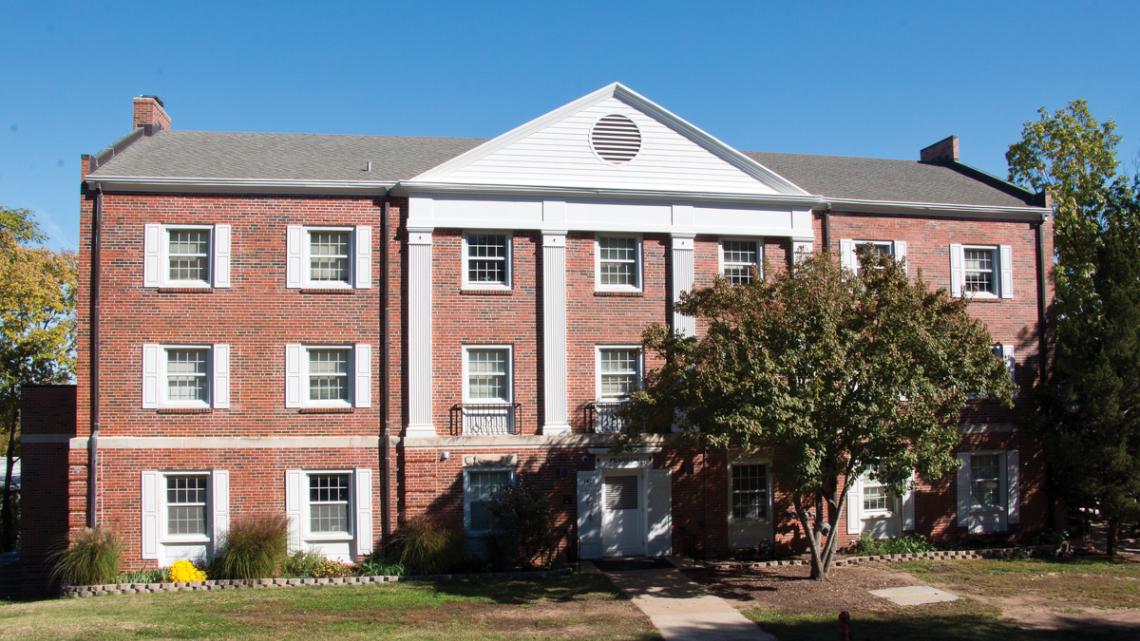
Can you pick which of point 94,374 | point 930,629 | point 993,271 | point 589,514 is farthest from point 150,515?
point 993,271

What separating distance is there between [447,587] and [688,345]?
7.12 metres

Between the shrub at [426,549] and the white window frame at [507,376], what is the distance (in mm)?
3099

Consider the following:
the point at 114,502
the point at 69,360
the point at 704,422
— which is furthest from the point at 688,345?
the point at 69,360

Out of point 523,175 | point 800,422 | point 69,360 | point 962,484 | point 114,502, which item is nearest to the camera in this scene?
point 800,422

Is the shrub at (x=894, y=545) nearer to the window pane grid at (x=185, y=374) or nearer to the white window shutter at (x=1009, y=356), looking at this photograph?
the white window shutter at (x=1009, y=356)

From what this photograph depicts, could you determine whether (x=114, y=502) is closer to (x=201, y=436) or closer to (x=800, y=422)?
(x=201, y=436)

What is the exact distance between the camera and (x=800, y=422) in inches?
653

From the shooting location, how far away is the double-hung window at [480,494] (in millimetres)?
20969

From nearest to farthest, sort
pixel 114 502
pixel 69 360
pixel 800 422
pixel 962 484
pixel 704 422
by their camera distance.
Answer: pixel 800 422 → pixel 704 422 → pixel 114 502 → pixel 962 484 → pixel 69 360

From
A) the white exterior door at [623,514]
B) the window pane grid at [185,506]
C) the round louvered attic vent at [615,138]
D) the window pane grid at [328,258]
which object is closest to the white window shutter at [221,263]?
the window pane grid at [328,258]

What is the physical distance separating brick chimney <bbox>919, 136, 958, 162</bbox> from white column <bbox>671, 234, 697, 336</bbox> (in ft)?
38.4

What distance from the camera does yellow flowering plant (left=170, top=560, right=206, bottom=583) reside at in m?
19.3

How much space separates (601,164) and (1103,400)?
13.3 meters

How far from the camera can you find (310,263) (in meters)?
21.3
